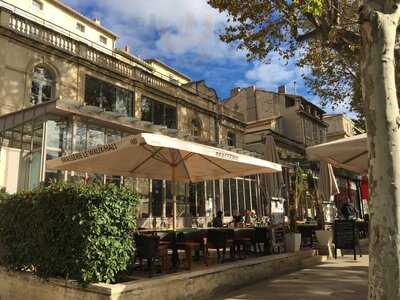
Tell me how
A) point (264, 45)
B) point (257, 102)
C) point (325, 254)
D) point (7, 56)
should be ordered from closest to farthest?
point (325, 254) → point (264, 45) → point (7, 56) → point (257, 102)

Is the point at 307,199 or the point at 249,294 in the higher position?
the point at 307,199

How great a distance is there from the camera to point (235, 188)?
22.8 m

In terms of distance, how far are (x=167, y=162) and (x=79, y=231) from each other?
3971 mm

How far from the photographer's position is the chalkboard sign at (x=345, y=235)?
10234 millimetres

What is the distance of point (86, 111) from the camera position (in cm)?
1362

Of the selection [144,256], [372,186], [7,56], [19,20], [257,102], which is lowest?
[144,256]

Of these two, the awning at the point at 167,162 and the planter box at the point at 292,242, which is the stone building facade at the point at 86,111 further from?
the planter box at the point at 292,242

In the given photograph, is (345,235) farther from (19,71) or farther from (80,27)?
(80,27)

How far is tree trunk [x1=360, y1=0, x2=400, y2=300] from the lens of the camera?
13.8ft

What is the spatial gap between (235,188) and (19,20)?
43.9ft

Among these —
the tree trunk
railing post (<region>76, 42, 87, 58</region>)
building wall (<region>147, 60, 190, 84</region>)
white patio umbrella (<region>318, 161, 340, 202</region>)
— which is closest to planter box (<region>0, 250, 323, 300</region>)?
the tree trunk

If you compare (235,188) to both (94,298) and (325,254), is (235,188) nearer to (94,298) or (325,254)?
(325,254)

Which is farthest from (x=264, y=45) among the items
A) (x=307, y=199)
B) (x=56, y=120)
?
(x=307, y=199)

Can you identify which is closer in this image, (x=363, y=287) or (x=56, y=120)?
(x=363, y=287)
